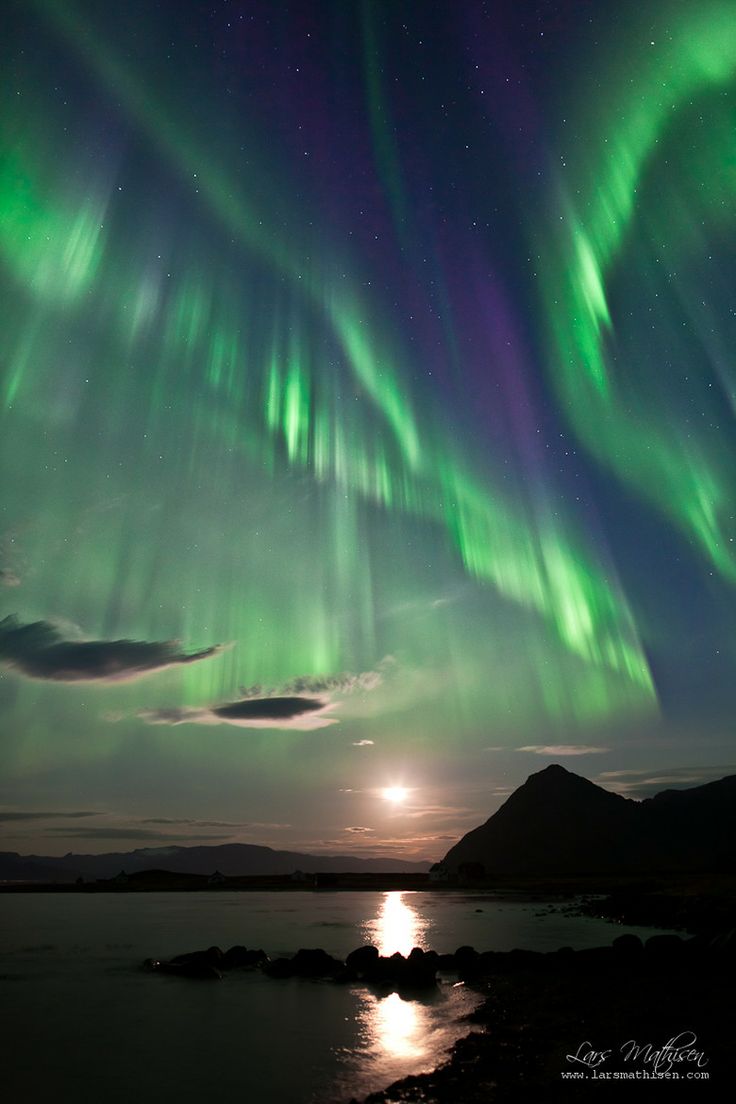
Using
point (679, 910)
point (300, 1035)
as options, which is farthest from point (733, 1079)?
point (679, 910)

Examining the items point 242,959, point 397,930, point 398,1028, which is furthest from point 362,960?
point 397,930

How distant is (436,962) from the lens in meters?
33.6

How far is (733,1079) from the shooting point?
1505 centimetres

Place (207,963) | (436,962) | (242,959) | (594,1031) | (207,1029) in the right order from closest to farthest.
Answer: (594,1031) → (207,1029) → (436,962) → (207,963) → (242,959)

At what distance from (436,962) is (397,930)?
2881 cm

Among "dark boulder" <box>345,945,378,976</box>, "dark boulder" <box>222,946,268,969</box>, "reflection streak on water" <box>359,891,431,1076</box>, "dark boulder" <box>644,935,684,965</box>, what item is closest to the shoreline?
"dark boulder" <box>644,935,684,965</box>

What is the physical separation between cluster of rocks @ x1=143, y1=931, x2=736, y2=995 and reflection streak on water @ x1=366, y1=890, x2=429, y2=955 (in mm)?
5170

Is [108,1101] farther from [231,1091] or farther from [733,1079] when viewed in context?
[733,1079]

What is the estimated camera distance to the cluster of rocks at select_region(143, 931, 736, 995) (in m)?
29.1

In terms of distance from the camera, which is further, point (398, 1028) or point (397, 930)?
point (397, 930)

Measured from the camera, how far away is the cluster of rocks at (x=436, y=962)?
95.6 ft

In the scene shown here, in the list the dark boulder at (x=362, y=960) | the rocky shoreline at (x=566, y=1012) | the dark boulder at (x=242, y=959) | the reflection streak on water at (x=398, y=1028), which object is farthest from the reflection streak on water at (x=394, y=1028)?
the dark boulder at (x=242, y=959)

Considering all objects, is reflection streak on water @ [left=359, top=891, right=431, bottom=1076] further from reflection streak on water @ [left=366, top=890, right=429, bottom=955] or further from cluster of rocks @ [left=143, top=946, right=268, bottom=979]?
reflection streak on water @ [left=366, top=890, right=429, bottom=955]

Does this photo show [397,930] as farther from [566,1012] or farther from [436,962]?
[566,1012]
